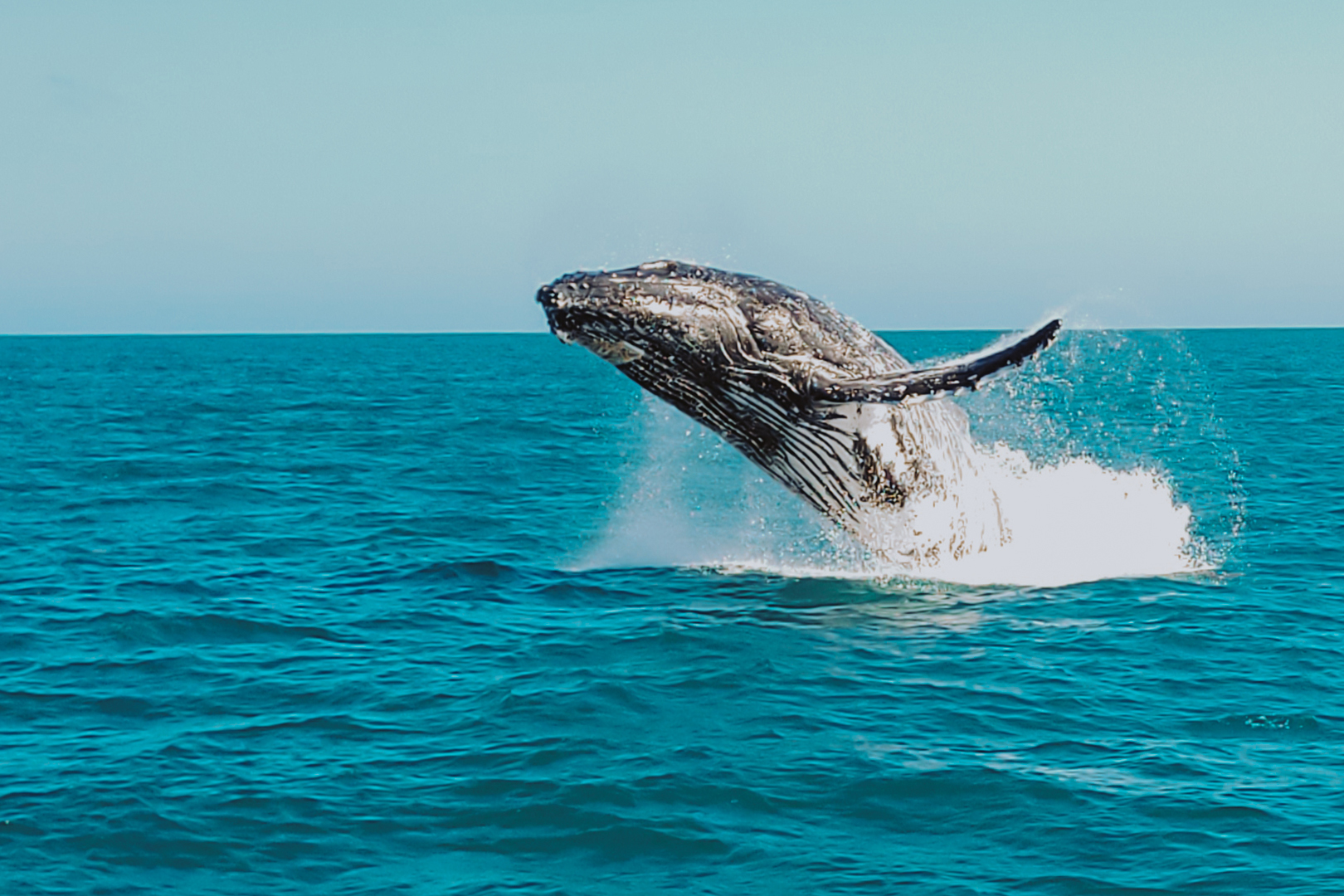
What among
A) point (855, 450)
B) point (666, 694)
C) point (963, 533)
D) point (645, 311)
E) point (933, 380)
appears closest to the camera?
point (666, 694)

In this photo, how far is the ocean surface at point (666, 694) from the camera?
10.1 m

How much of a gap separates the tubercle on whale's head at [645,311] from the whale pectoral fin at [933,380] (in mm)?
1117

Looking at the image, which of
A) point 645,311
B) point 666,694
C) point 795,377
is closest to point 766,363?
point 795,377

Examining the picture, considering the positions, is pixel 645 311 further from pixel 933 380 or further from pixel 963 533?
pixel 963 533

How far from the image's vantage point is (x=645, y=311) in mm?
14680

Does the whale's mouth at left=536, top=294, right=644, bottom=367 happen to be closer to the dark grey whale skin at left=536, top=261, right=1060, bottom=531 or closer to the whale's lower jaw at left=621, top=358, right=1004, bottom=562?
the dark grey whale skin at left=536, top=261, right=1060, bottom=531

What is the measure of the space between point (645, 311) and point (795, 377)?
184 cm

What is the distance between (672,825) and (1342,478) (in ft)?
76.8

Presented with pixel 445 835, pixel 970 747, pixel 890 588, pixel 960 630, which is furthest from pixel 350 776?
pixel 890 588

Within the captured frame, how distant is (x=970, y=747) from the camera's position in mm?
12000

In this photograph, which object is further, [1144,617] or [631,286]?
[1144,617]

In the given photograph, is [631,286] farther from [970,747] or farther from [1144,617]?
[1144,617]

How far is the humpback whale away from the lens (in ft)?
47.8

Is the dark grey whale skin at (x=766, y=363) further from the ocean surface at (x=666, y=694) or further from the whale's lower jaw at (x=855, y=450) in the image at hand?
the ocean surface at (x=666, y=694)
